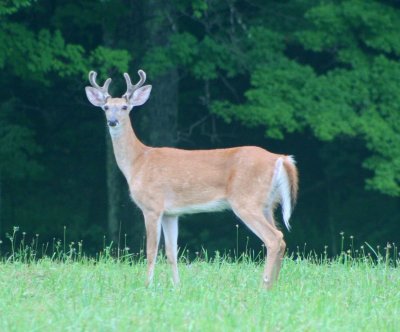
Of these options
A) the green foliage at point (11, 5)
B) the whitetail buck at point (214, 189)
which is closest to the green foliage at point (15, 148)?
the green foliage at point (11, 5)

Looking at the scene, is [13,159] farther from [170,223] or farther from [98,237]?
[170,223]

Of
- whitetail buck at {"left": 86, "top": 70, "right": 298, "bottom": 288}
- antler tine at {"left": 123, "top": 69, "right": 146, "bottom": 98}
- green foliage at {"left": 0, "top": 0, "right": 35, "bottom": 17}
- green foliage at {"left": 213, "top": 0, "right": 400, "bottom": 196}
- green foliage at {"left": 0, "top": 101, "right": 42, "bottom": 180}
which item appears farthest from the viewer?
green foliage at {"left": 0, "top": 101, "right": 42, "bottom": 180}

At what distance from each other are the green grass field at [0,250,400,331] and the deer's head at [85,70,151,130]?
1.24 m

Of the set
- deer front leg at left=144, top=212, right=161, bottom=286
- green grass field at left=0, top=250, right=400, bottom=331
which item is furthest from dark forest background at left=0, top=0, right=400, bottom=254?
green grass field at left=0, top=250, right=400, bottom=331

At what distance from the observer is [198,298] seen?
8.20 metres

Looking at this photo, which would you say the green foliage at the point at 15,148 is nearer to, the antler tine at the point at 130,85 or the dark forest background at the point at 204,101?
the dark forest background at the point at 204,101

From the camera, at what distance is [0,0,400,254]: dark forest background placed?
1609 cm

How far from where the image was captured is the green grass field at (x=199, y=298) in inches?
281

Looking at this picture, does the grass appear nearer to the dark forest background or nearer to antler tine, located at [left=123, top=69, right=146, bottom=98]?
antler tine, located at [left=123, top=69, right=146, bottom=98]

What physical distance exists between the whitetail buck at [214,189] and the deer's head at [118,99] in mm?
439

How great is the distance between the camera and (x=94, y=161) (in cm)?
1939

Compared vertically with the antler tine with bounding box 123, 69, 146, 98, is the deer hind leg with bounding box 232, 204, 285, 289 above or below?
below

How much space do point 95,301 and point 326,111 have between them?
28.2ft

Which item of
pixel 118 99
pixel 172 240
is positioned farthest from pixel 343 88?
pixel 172 240
